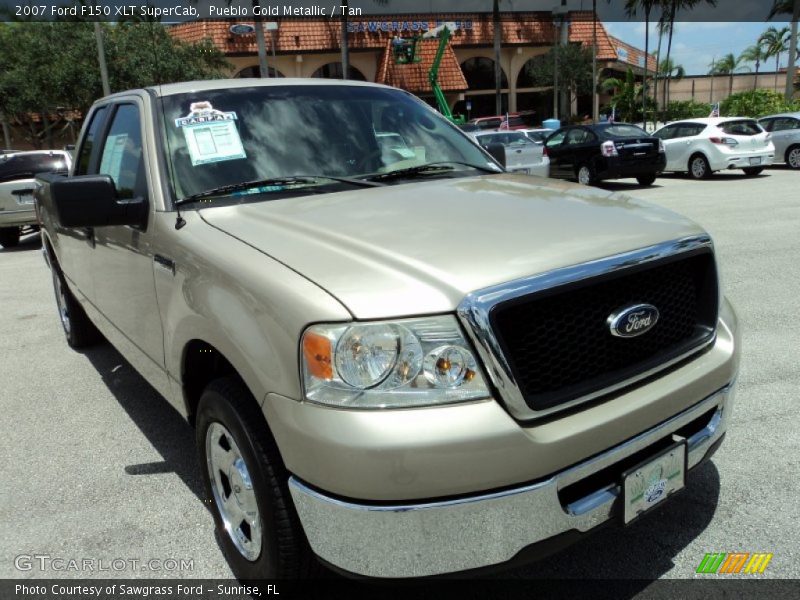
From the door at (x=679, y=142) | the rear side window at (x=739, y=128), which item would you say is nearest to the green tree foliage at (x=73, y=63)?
the door at (x=679, y=142)

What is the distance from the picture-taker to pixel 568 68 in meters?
45.1

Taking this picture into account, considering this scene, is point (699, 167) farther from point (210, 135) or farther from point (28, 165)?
point (210, 135)

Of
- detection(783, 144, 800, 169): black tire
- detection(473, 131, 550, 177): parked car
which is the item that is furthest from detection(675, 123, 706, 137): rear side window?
detection(473, 131, 550, 177): parked car

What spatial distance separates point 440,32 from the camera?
37156 mm

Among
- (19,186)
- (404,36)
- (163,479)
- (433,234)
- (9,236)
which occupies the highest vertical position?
(404,36)

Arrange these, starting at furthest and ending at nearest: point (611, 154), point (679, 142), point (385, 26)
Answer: point (385, 26), point (679, 142), point (611, 154)

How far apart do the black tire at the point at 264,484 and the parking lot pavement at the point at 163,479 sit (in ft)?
1.85

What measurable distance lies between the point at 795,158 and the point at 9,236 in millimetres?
18979

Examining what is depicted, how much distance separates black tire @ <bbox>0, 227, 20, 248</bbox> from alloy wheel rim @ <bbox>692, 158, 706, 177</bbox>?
15577 mm

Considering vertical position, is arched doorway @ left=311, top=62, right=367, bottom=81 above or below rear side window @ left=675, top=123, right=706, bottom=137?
above

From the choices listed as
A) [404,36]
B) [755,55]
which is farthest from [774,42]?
[404,36]

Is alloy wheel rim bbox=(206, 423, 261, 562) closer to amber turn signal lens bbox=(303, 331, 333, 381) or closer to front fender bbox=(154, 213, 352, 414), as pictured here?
front fender bbox=(154, 213, 352, 414)

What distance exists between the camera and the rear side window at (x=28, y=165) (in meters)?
11.7

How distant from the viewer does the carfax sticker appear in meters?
3.03
